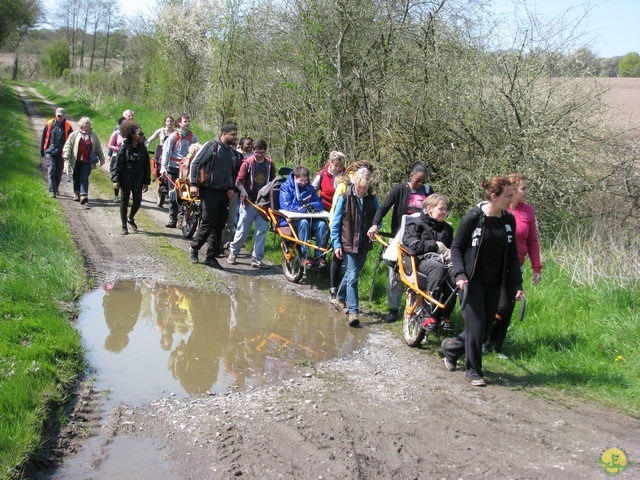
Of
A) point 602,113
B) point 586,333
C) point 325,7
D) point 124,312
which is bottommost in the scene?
point 124,312

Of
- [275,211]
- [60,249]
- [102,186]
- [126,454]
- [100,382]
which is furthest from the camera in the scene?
[102,186]

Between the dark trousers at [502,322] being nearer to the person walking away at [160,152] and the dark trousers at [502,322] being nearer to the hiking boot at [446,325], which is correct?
the hiking boot at [446,325]

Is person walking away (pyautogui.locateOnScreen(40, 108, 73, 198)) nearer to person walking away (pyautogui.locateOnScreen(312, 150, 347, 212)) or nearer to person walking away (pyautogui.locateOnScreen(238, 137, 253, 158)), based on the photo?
person walking away (pyautogui.locateOnScreen(238, 137, 253, 158))

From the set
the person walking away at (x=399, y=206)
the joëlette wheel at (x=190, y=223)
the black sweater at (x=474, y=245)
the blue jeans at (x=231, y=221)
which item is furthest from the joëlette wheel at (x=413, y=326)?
the joëlette wheel at (x=190, y=223)

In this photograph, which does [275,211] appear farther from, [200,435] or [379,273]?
[200,435]

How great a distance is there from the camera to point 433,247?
6891 mm

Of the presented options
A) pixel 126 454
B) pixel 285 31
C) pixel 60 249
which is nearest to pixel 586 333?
pixel 126 454

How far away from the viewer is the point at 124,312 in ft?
24.1

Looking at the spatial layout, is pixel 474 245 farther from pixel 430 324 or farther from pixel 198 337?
pixel 198 337

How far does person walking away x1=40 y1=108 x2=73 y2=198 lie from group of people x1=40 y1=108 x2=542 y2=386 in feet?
5.60

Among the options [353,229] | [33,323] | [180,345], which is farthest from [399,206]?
[33,323]

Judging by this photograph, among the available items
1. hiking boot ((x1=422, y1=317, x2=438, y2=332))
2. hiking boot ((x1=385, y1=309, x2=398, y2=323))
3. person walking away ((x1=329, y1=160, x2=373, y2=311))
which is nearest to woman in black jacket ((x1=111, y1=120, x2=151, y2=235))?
person walking away ((x1=329, y1=160, x2=373, y2=311))

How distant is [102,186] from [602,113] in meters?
11.6

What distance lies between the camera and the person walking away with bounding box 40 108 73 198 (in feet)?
45.5
